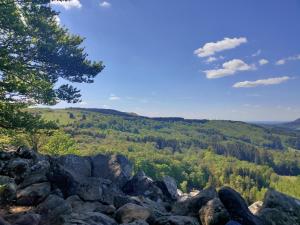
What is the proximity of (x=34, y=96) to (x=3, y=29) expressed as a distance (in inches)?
290

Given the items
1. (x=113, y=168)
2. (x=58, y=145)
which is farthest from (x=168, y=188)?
(x=58, y=145)

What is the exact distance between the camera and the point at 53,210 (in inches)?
643

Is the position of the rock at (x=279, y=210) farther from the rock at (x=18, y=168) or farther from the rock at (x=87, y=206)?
the rock at (x=18, y=168)

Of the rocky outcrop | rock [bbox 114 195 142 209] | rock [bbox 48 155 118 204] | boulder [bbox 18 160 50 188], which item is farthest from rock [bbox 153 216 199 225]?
boulder [bbox 18 160 50 188]

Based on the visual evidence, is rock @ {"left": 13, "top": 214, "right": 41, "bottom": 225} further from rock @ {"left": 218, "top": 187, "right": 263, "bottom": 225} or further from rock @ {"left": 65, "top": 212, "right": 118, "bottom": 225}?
rock @ {"left": 218, "top": 187, "right": 263, "bottom": 225}

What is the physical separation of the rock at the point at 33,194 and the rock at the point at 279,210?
37.6 feet

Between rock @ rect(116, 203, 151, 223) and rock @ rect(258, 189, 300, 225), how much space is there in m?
6.35

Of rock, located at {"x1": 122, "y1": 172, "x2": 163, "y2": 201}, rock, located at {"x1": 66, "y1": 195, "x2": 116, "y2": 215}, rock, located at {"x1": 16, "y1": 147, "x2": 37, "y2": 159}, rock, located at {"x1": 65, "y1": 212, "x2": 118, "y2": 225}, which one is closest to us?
rock, located at {"x1": 65, "y1": 212, "x2": 118, "y2": 225}

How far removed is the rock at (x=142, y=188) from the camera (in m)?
24.2

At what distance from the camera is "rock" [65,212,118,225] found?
14.6m

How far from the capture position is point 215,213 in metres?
17.0

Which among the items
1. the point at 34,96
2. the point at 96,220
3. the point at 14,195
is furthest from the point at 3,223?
the point at 34,96

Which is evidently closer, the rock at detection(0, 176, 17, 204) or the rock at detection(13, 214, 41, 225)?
the rock at detection(13, 214, 41, 225)

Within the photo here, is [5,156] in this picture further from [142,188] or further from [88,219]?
[88,219]
